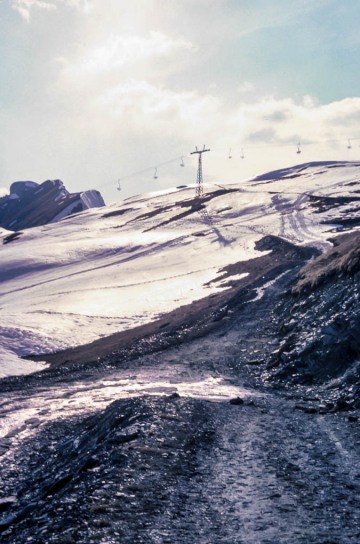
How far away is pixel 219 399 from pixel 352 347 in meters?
6.46

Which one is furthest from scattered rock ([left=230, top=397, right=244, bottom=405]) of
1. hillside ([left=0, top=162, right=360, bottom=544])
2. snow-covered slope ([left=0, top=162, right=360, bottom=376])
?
snow-covered slope ([left=0, top=162, right=360, bottom=376])

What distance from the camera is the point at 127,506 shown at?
1330 cm

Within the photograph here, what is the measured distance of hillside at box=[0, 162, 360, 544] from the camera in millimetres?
13188

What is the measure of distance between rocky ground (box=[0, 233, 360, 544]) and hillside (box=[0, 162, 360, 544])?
7 cm

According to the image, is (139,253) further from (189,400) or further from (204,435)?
(204,435)

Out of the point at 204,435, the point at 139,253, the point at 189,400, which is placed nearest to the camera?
the point at 204,435

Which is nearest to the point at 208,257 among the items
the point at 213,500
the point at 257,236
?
the point at 257,236

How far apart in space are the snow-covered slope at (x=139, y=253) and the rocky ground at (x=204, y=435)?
8.49 metres

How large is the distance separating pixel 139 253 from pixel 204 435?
69.1 m

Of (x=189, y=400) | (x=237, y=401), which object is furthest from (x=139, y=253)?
(x=189, y=400)

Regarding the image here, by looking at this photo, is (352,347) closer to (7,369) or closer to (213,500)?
(213,500)

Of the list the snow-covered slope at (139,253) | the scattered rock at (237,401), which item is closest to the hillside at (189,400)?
the scattered rock at (237,401)

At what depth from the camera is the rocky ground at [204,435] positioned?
12.8m

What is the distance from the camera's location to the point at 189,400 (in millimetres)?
24453
